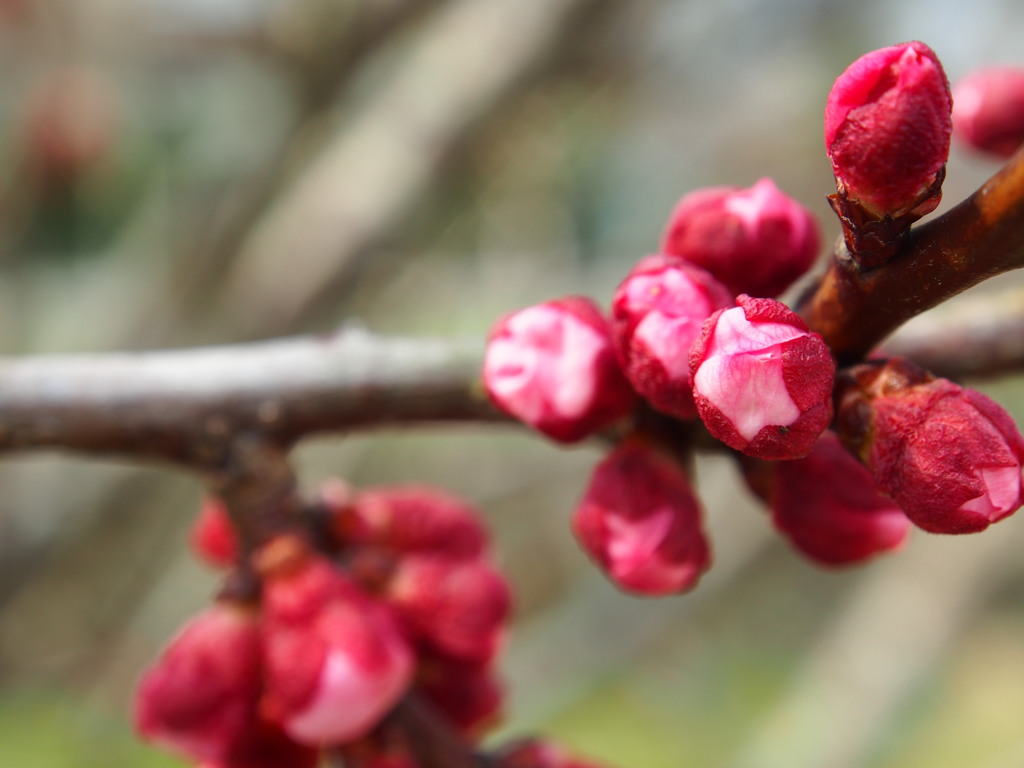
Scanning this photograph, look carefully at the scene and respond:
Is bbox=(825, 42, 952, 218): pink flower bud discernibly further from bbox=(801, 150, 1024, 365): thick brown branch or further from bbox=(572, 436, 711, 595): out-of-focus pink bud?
bbox=(572, 436, 711, 595): out-of-focus pink bud

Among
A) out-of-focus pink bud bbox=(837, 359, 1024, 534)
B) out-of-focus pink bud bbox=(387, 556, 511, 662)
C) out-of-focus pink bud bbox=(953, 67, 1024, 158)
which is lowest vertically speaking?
out-of-focus pink bud bbox=(387, 556, 511, 662)

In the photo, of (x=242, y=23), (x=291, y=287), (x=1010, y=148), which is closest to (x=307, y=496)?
(x=1010, y=148)

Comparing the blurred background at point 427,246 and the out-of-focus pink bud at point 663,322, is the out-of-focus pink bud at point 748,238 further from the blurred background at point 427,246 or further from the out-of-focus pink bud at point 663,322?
the blurred background at point 427,246

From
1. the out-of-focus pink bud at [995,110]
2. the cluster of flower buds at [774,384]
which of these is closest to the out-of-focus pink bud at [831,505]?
the cluster of flower buds at [774,384]

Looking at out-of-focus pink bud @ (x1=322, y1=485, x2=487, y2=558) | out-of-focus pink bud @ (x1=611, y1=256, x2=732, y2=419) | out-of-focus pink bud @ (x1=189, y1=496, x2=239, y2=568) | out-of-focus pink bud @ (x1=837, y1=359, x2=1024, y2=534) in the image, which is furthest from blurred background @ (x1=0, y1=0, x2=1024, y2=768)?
out-of-focus pink bud @ (x1=837, y1=359, x2=1024, y2=534)

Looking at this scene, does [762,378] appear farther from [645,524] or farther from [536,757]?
[536,757]

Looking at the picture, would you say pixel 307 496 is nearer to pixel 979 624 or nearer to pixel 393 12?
pixel 393 12

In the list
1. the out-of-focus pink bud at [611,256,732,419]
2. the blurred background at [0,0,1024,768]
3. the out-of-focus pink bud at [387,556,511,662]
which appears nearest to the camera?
the out-of-focus pink bud at [611,256,732,419]

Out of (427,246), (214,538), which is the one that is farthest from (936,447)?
(427,246)
